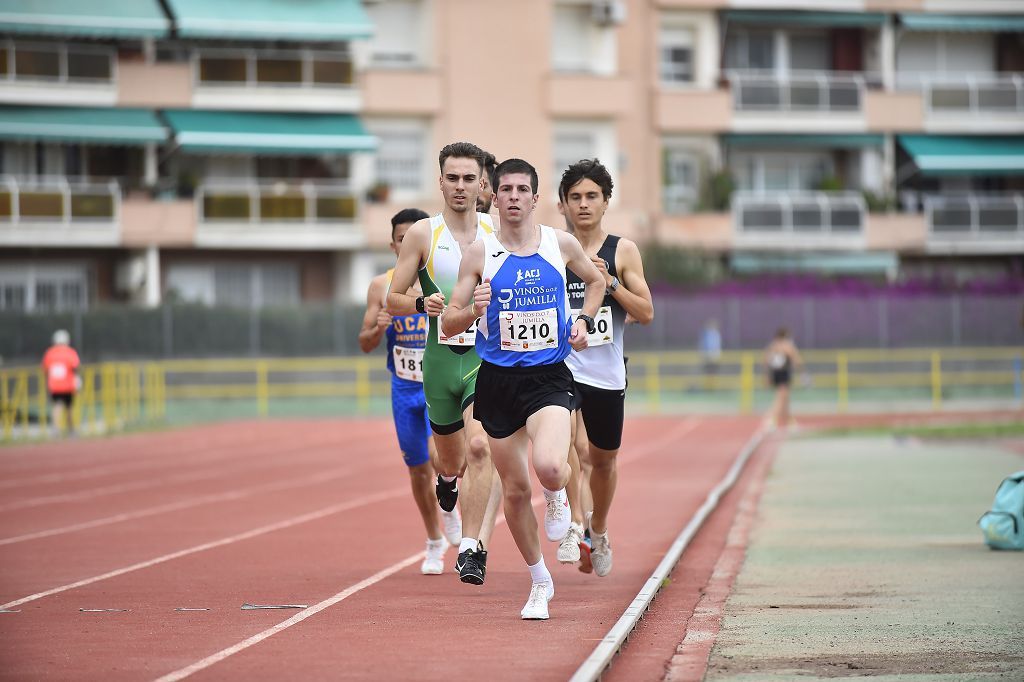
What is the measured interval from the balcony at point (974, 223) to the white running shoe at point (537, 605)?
46.0 meters

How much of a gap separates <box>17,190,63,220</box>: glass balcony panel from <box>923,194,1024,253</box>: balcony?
2604 cm

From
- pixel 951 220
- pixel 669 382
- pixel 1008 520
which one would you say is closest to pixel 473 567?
pixel 1008 520

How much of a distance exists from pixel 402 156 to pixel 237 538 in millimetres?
35855

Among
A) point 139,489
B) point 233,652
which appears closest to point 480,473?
point 233,652

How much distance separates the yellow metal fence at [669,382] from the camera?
40.1 meters

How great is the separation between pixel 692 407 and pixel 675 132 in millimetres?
14008

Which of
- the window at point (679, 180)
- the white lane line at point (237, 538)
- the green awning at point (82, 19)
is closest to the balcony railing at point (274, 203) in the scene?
the green awning at point (82, 19)

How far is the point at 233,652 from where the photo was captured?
845cm

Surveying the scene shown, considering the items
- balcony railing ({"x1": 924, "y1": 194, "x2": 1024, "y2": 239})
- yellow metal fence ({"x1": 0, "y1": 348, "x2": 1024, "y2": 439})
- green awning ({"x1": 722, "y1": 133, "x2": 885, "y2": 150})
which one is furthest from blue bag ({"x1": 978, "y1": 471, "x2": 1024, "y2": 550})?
balcony railing ({"x1": 924, "y1": 194, "x2": 1024, "y2": 239})

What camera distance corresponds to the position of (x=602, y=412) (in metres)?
10.7

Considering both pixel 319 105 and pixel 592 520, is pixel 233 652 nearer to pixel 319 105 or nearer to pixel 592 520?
pixel 592 520

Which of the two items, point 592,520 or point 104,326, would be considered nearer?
point 592,520

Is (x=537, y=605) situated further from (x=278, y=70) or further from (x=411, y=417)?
(x=278, y=70)

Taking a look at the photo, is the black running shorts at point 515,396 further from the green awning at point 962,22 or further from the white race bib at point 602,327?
the green awning at point 962,22
